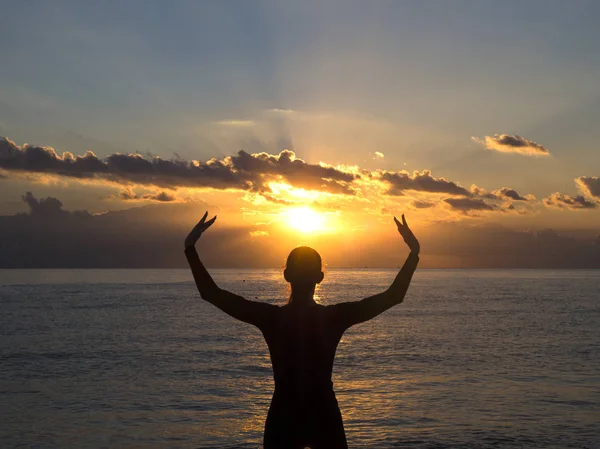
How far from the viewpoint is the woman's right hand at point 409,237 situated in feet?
13.5

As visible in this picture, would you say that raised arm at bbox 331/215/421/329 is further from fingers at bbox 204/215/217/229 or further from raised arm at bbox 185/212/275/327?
fingers at bbox 204/215/217/229

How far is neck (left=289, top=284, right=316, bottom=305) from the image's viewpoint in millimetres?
3999

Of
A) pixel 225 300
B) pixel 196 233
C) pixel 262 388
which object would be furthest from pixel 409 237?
pixel 262 388

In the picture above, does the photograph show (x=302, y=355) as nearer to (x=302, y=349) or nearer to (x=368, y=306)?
(x=302, y=349)

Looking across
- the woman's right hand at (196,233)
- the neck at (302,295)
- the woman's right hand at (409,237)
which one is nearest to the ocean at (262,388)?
the neck at (302,295)

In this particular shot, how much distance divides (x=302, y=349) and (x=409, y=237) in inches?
42.6

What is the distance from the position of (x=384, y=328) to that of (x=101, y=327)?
70.5 ft

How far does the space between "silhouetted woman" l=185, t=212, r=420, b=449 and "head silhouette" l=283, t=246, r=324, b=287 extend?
1 cm

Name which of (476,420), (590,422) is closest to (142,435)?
(476,420)

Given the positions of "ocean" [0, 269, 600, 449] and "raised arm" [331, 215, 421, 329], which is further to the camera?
"ocean" [0, 269, 600, 449]

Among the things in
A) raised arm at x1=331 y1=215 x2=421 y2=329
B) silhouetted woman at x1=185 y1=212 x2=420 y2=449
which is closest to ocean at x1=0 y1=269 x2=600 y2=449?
silhouetted woman at x1=185 y1=212 x2=420 y2=449

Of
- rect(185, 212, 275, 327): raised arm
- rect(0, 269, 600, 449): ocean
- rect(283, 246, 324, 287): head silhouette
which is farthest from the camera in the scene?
rect(0, 269, 600, 449): ocean

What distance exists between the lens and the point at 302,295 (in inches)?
158

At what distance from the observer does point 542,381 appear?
74.6 feet
